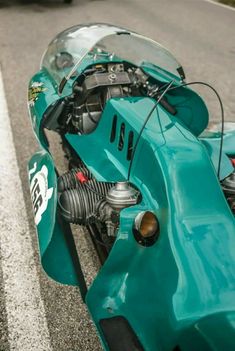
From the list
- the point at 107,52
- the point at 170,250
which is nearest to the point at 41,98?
the point at 107,52

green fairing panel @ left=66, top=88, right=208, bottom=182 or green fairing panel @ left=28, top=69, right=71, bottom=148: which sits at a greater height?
green fairing panel @ left=66, top=88, right=208, bottom=182

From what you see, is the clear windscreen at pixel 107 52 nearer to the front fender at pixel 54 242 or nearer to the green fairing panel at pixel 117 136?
the green fairing panel at pixel 117 136

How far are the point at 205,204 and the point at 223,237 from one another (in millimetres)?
183

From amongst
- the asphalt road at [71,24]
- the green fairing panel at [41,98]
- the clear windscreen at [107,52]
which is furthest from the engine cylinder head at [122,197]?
the clear windscreen at [107,52]

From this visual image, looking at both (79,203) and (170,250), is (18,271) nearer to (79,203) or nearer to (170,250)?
(79,203)

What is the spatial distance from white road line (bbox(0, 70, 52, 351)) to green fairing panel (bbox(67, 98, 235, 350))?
0.56 metres

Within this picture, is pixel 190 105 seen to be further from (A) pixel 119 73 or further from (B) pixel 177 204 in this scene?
(B) pixel 177 204

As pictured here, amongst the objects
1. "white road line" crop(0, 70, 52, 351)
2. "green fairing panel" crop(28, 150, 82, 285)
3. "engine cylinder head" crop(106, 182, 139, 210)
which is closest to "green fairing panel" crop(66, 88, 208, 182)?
"engine cylinder head" crop(106, 182, 139, 210)

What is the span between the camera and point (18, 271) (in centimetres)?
311

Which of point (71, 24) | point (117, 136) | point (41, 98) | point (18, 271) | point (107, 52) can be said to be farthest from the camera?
point (71, 24)

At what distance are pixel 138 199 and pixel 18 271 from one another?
1.12m

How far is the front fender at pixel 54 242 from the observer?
260 centimetres

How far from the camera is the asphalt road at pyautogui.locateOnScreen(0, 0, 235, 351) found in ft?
9.04

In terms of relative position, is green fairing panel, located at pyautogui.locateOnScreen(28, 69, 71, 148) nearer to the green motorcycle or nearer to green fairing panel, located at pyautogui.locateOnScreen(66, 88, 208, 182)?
the green motorcycle
